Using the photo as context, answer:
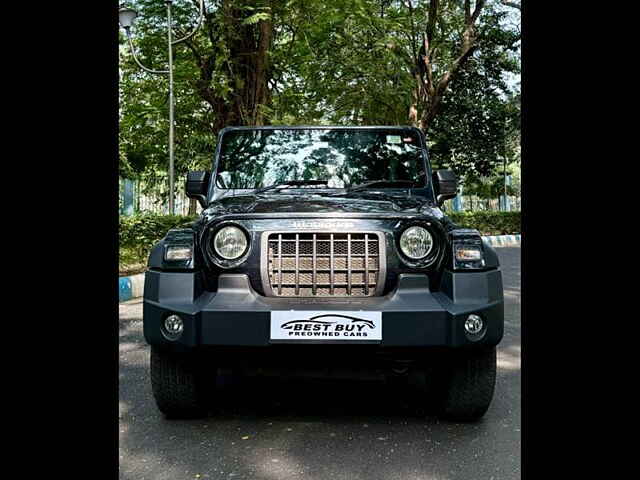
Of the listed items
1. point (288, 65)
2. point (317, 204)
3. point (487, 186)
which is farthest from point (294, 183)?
point (487, 186)

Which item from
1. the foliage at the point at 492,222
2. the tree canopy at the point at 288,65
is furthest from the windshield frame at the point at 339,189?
the foliage at the point at 492,222

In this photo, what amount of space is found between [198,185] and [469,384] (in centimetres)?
223

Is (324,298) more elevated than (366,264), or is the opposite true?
(366,264)

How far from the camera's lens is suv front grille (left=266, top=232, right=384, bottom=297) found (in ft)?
10.9

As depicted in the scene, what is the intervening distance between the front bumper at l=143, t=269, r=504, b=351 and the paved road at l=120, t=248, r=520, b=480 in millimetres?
499

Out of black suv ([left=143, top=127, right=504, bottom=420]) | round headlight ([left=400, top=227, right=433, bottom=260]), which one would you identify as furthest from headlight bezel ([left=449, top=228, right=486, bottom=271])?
round headlight ([left=400, top=227, right=433, bottom=260])

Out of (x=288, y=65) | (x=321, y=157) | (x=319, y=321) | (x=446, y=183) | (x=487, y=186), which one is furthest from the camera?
(x=487, y=186)

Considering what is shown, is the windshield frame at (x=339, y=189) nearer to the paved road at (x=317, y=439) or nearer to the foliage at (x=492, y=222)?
the paved road at (x=317, y=439)

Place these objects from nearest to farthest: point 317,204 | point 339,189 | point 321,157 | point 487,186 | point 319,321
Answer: point 319,321 < point 317,204 < point 339,189 < point 321,157 < point 487,186

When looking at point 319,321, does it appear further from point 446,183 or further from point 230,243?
point 446,183

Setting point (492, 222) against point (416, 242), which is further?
point (492, 222)

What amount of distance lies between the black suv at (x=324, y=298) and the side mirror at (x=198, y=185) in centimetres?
83

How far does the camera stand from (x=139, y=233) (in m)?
10.9

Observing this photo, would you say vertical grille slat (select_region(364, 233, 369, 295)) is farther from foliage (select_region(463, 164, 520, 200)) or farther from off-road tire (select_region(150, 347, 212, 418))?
foliage (select_region(463, 164, 520, 200))
